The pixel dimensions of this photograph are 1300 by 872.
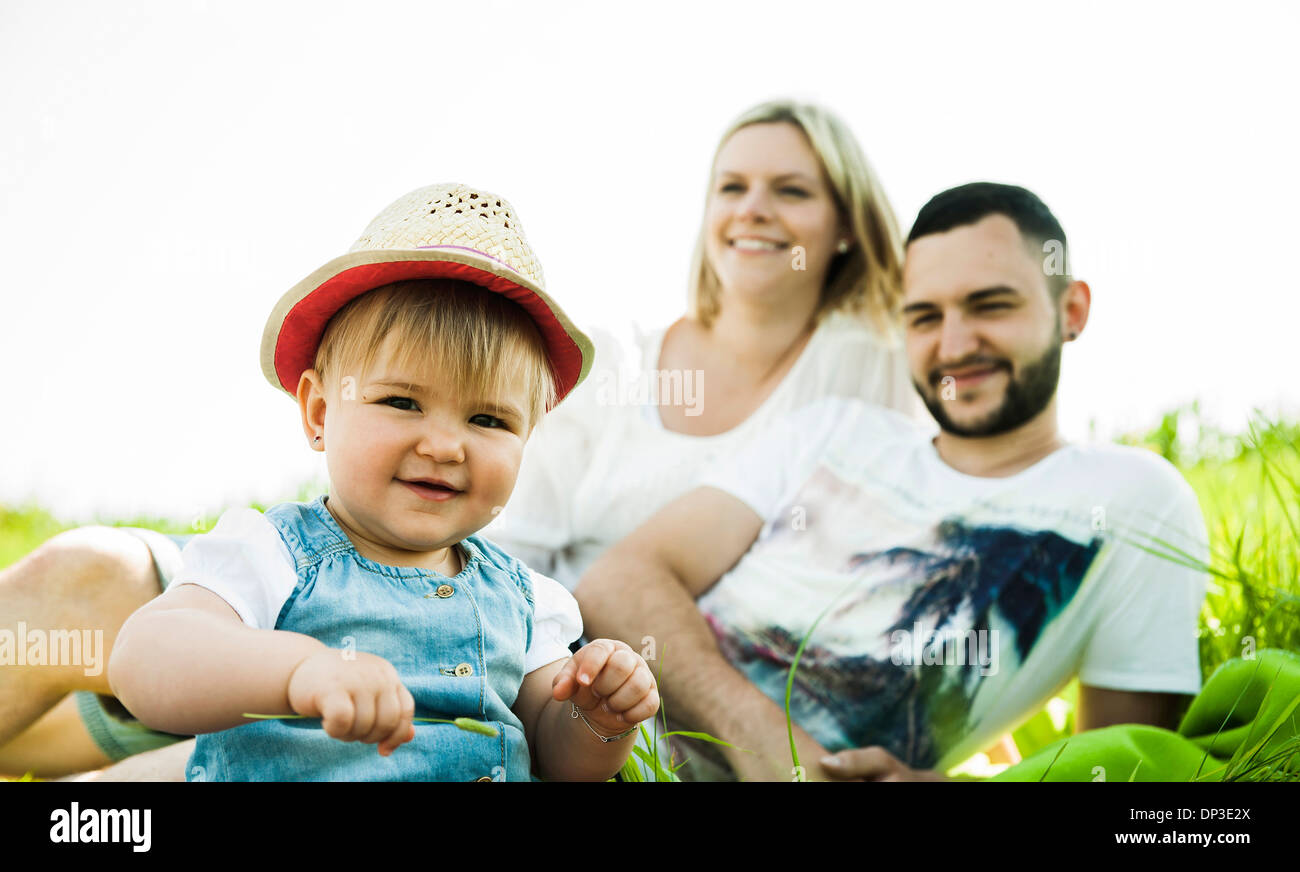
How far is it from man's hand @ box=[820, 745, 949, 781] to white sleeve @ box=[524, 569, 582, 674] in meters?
0.48

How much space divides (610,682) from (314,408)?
401mm

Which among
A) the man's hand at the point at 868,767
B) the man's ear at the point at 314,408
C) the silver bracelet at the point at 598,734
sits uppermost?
the man's ear at the point at 314,408

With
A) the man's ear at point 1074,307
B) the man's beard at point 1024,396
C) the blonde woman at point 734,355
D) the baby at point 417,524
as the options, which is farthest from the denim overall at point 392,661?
the man's ear at point 1074,307

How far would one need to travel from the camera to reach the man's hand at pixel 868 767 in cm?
138

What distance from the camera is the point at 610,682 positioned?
0.91 m

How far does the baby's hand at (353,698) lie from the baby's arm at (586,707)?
6.9 inches

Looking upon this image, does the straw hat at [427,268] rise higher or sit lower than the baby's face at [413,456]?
higher

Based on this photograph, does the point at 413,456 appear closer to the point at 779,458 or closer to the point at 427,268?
the point at 427,268

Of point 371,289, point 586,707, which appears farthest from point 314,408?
point 586,707

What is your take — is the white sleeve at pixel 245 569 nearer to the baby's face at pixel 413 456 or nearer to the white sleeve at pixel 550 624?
the baby's face at pixel 413 456

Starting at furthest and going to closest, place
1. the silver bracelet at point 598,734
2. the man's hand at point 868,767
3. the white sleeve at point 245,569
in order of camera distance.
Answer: the man's hand at point 868,767, the silver bracelet at point 598,734, the white sleeve at point 245,569

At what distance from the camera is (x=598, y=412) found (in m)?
1.63

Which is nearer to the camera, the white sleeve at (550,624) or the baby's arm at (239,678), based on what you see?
the baby's arm at (239,678)

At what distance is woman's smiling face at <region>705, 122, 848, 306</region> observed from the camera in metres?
1.50
